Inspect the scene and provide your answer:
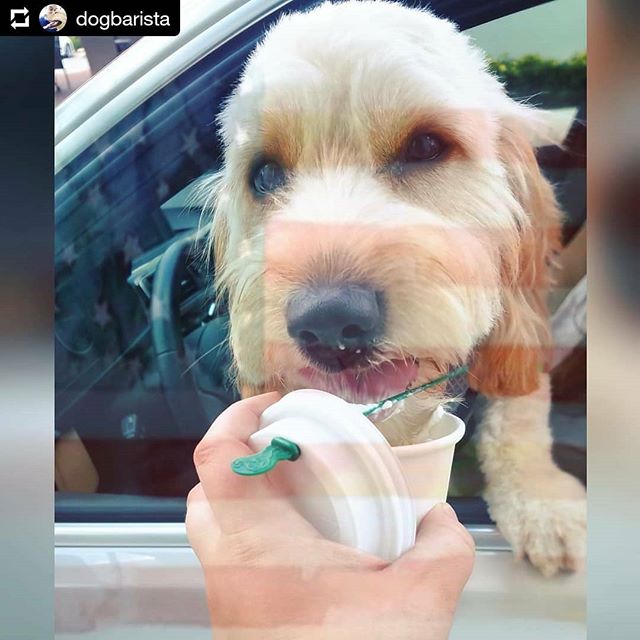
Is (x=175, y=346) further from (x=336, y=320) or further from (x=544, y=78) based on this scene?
(x=544, y=78)

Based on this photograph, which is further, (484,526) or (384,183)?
(484,526)

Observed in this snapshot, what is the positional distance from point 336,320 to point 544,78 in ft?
2.54

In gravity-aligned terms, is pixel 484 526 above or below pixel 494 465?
below

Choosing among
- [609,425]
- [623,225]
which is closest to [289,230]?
[623,225]

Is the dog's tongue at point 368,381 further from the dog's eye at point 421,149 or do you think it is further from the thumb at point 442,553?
the dog's eye at point 421,149

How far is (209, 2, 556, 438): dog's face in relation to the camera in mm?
1647

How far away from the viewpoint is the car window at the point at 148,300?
173 centimetres

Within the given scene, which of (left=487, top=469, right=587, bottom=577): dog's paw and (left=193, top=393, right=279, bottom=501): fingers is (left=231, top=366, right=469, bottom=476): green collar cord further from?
(left=487, top=469, right=587, bottom=577): dog's paw

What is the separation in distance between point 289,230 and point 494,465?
785 millimetres

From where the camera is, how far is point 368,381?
1.72m

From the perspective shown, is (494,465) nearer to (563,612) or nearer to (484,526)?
(484,526)

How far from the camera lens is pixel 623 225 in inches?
69.0

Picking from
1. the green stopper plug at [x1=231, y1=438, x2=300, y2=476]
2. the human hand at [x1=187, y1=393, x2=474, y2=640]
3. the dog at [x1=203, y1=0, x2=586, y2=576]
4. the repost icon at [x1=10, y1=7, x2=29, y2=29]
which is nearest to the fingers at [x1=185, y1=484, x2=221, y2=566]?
the human hand at [x1=187, y1=393, x2=474, y2=640]

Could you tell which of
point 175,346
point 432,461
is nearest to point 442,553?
point 432,461
